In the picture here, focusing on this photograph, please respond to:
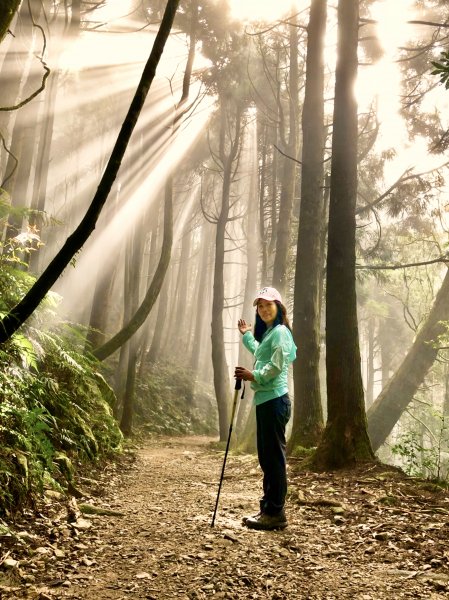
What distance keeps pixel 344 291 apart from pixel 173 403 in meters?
13.5

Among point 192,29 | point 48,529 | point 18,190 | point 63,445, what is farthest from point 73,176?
point 48,529

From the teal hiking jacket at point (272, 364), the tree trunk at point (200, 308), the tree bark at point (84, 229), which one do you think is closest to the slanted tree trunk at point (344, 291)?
the teal hiking jacket at point (272, 364)

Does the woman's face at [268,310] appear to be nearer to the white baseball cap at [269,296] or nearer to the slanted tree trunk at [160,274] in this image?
the white baseball cap at [269,296]

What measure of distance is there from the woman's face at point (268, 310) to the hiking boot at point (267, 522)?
5.83 feet

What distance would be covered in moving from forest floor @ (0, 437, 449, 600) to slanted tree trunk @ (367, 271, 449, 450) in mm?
7086

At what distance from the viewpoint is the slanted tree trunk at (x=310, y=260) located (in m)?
7.82

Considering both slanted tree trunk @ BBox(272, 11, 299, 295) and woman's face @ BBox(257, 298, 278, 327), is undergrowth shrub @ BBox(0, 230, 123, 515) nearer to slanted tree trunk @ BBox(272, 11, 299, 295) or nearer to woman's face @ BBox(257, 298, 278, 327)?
woman's face @ BBox(257, 298, 278, 327)

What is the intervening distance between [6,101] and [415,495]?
36.1ft

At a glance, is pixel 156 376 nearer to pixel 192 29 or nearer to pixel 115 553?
pixel 192 29

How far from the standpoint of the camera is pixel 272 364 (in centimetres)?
418

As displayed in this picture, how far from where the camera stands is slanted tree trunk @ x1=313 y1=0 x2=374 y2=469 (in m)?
6.15

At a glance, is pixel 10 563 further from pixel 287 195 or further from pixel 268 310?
pixel 287 195

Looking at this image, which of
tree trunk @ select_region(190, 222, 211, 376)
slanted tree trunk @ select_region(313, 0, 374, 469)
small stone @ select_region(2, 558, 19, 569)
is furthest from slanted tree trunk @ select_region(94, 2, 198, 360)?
tree trunk @ select_region(190, 222, 211, 376)

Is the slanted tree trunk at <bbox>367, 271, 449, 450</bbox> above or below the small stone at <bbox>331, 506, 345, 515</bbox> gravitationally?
above
